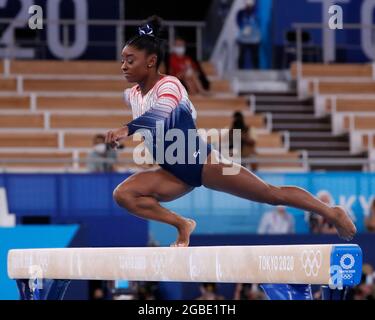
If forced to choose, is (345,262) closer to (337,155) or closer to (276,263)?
(276,263)

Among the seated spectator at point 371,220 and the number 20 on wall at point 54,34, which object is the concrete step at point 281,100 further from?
the seated spectator at point 371,220

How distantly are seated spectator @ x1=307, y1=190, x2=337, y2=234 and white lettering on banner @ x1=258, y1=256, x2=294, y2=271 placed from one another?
568cm

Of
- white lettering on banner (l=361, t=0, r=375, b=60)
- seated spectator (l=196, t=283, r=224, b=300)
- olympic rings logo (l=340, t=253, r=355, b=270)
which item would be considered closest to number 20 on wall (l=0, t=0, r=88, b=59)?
white lettering on banner (l=361, t=0, r=375, b=60)

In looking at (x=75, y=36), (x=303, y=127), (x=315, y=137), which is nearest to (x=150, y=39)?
(x=315, y=137)

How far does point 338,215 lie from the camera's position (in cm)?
687

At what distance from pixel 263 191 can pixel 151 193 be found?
2.31 feet

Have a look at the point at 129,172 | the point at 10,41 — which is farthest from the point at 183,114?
the point at 10,41

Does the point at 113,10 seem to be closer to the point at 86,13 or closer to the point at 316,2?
the point at 86,13

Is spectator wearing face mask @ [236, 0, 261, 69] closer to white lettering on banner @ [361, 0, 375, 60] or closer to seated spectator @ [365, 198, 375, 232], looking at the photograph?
white lettering on banner @ [361, 0, 375, 60]

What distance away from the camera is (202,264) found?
636cm

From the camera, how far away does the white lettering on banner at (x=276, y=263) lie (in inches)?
233

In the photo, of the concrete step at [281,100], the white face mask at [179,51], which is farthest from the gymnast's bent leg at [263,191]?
the concrete step at [281,100]

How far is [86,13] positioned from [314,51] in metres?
3.62
